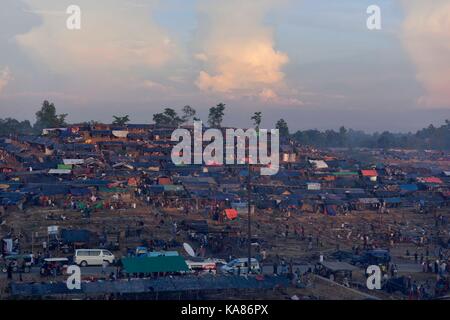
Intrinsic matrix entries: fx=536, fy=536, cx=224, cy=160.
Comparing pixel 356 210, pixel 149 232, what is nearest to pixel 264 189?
pixel 356 210

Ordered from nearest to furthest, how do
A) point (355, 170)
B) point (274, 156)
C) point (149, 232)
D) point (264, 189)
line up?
point (149, 232)
point (264, 189)
point (355, 170)
point (274, 156)

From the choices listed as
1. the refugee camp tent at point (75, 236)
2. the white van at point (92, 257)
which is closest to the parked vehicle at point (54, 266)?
the white van at point (92, 257)

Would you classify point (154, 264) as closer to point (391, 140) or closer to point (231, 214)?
point (231, 214)

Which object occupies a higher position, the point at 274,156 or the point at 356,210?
the point at 274,156

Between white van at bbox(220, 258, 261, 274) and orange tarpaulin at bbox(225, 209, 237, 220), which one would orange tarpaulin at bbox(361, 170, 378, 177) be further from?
white van at bbox(220, 258, 261, 274)
